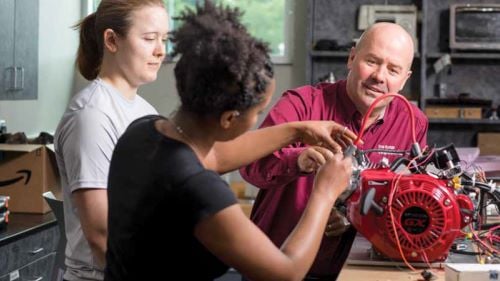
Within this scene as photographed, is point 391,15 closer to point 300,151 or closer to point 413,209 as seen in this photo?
point 300,151

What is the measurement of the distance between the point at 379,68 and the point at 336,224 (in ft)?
1.64

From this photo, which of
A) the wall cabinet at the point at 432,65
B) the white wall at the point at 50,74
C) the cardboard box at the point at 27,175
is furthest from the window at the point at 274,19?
the cardboard box at the point at 27,175

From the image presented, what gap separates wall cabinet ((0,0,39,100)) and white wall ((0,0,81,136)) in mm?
213

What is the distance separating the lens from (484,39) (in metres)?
4.74

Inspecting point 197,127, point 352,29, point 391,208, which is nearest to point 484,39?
point 352,29

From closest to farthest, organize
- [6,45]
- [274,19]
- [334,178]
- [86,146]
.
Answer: [334,178] → [86,146] → [6,45] → [274,19]

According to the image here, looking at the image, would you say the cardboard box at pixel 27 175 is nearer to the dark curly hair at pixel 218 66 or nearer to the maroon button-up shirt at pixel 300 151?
the maroon button-up shirt at pixel 300 151

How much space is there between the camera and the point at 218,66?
127cm

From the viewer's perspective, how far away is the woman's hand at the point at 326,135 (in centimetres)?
185

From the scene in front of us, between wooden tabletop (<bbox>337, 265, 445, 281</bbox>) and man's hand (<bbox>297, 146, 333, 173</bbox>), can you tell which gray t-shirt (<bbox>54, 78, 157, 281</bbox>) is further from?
wooden tabletop (<bbox>337, 265, 445, 281</bbox>)

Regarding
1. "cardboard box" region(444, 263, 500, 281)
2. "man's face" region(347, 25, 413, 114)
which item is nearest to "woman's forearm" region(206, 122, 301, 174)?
"man's face" region(347, 25, 413, 114)

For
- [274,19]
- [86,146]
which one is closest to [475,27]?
[274,19]

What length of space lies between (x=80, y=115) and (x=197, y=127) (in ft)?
1.51

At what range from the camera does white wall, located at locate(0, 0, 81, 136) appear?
14.1 ft
